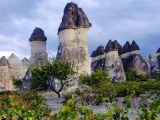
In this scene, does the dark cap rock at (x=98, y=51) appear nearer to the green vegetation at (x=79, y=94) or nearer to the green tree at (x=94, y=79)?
the green vegetation at (x=79, y=94)

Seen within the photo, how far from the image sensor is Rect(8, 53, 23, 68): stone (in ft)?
161

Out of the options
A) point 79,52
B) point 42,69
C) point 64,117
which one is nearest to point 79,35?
point 79,52

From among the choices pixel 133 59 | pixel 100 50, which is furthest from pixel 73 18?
pixel 100 50

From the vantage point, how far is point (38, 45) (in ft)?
121

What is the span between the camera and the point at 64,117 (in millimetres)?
4418

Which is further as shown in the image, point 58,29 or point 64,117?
point 58,29

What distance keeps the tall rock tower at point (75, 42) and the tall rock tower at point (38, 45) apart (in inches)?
155

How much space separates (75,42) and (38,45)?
5555mm

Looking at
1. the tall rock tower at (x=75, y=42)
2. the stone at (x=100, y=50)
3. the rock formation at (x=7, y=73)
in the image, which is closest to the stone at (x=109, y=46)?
the stone at (x=100, y=50)

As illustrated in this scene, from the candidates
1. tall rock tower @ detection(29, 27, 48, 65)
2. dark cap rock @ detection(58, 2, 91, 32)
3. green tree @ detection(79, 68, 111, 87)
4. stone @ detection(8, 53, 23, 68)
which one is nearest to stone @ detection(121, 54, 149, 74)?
dark cap rock @ detection(58, 2, 91, 32)

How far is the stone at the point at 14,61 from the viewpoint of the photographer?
4911cm

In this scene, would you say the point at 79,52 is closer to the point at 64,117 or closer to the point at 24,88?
the point at 24,88

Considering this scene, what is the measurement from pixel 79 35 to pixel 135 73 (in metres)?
9.64

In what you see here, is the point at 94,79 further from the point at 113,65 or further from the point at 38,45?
the point at 113,65
